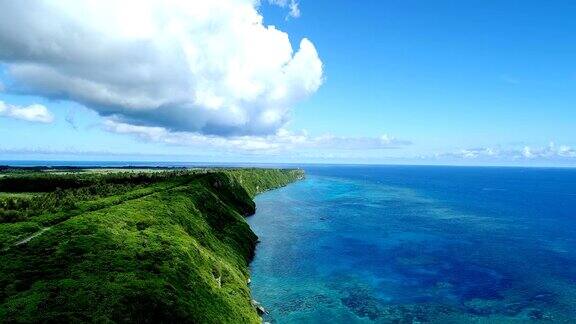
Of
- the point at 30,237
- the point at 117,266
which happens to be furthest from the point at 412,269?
the point at 30,237

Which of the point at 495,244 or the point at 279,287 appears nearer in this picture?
the point at 279,287

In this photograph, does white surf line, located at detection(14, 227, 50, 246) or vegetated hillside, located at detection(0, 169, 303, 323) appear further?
white surf line, located at detection(14, 227, 50, 246)

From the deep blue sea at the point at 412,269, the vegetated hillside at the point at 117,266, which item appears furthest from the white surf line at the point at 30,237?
the deep blue sea at the point at 412,269

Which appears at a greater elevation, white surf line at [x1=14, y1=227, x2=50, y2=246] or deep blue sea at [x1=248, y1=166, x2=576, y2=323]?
white surf line at [x1=14, y1=227, x2=50, y2=246]

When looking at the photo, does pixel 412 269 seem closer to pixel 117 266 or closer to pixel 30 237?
pixel 117 266

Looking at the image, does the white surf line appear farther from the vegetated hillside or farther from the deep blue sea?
the deep blue sea

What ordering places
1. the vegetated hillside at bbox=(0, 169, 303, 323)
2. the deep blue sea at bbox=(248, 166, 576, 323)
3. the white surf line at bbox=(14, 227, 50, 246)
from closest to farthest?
the vegetated hillside at bbox=(0, 169, 303, 323), the white surf line at bbox=(14, 227, 50, 246), the deep blue sea at bbox=(248, 166, 576, 323)

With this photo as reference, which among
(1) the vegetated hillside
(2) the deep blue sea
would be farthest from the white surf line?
(2) the deep blue sea

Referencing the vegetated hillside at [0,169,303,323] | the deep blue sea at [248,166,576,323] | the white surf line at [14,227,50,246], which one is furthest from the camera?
the deep blue sea at [248,166,576,323]

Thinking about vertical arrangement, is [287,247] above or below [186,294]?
below

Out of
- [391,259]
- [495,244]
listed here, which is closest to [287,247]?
[391,259]

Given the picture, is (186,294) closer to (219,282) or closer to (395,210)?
(219,282)
